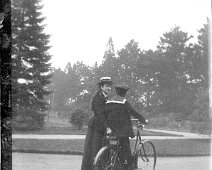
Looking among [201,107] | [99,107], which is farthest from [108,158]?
[201,107]

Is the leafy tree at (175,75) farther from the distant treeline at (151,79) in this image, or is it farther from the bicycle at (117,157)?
the bicycle at (117,157)

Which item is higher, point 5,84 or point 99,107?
point 5,84

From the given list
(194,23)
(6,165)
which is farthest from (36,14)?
(6,165)

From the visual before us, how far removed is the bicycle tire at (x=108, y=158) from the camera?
16.8 feet

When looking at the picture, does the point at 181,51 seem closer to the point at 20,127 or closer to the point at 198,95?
the point at 198,95

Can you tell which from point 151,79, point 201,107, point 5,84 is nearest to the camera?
point 5,84

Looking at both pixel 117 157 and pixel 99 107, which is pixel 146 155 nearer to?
pixel 117 157

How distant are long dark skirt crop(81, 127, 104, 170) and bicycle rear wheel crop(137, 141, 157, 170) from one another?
597 mm

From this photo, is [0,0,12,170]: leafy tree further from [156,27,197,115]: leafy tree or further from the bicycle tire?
[156,27,197,115]: leafy tree

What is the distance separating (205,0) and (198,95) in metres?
8.68

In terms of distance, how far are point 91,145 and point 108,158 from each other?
56cm

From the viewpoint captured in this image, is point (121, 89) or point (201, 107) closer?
point (121, 89)

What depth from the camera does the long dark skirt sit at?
18.8 feet

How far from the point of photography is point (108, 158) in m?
5.30
